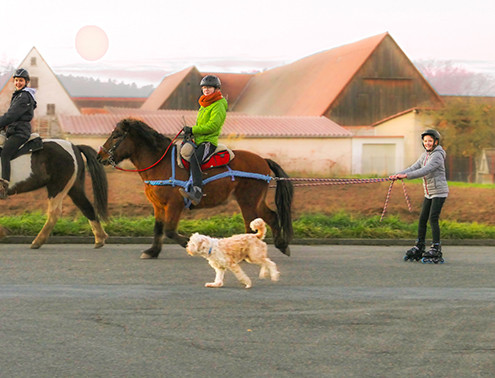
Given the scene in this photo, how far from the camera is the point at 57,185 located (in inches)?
506

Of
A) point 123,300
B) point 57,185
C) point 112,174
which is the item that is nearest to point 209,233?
point 57,185

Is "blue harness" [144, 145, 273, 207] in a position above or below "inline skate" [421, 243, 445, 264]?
above

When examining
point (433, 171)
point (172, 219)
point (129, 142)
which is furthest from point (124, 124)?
point (433, 171)

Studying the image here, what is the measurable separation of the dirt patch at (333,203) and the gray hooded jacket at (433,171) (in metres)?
6.57

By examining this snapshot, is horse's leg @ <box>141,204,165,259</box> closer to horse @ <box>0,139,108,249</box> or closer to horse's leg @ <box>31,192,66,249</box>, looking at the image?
horse @ <box>0,139,108,249</box>

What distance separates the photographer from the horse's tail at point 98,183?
13195 mm

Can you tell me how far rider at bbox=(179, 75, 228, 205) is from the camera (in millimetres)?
11344

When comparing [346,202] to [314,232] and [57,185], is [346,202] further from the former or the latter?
[57,185]

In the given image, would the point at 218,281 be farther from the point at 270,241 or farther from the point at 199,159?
the point at 270,241

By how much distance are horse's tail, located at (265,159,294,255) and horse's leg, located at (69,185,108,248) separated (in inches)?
119

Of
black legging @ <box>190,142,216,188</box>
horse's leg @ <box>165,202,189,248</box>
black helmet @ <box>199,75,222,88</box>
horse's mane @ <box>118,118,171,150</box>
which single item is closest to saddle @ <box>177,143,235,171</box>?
black legging @ <box>190,142,216,188</box>

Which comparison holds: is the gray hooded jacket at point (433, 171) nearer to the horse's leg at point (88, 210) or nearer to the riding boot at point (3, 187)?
the horse's leg at point (88, 210)

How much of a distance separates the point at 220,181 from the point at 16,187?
3.48 metres

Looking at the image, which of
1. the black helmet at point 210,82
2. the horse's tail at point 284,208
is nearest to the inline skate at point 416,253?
the horse's tail at point 284,208
